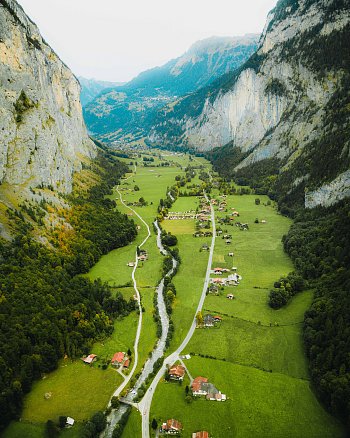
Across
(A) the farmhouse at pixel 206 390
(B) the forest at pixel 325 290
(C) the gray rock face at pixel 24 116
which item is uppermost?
(C) the gray rock face at pixel 24 116

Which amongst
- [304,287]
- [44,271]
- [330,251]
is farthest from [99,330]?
[330,251]

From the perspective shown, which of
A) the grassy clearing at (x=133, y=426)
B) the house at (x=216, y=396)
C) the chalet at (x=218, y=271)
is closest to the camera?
the grassy clearing at (x=133, y=426)

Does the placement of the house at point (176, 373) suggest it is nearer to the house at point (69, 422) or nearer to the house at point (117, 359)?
the house at point (117, 359)

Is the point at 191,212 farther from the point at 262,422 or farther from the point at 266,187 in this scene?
the point at 262,422

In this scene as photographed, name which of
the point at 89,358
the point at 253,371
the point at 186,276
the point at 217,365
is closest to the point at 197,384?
the point at 217,365

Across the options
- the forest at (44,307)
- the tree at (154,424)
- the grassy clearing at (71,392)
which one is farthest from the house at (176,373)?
the forest at (44,307)

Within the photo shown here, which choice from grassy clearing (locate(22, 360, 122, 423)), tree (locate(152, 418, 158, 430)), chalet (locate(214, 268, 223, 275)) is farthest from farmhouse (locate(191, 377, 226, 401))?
chalet (locate(214, 268, 223, 275))
